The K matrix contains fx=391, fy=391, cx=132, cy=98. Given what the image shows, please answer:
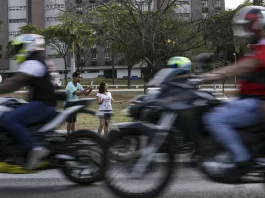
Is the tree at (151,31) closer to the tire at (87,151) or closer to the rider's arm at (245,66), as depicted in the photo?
the tire at (87,151)

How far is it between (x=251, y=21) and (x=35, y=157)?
2.97 metres

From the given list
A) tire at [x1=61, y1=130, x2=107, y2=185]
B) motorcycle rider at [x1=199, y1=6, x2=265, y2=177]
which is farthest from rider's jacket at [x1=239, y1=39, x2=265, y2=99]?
tire at [x1=61, y1=130, x2=107, y2=185]

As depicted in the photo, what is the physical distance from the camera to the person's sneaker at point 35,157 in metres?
4.77

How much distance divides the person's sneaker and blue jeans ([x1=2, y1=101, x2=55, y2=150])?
0.25ft

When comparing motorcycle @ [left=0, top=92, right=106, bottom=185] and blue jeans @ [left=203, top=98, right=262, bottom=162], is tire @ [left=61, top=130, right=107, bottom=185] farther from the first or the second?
blue jeans @ [left=203, top=98, right=262, bottom=162]

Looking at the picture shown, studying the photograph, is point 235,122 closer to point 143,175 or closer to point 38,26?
point 143,175

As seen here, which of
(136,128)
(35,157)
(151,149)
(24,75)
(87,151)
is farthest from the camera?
(87,151)

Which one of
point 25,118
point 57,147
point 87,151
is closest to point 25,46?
point 25,118

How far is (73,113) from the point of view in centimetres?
514

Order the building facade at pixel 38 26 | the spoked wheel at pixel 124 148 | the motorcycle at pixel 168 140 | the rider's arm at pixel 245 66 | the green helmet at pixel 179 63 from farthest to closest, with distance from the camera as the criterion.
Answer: the building facade at pixel 38 26 < the green helmet at pixel 179 63 < the spoked wheel at pixel 124 148 < the motorcycle at pixel 168 140 < the rider's arm at pixel 245 66

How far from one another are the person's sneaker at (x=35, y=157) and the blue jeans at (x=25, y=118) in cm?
8

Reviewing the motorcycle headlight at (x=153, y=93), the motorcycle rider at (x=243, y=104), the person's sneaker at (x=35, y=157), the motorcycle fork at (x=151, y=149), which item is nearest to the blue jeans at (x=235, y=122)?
the motorcycle rider at (x=243, y=104)

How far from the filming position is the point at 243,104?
4242 millimetres

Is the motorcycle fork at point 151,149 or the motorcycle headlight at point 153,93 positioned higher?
the motorcycle headlight at point 153,93
